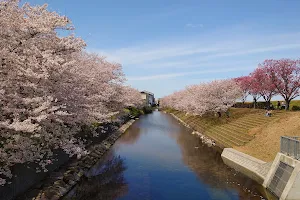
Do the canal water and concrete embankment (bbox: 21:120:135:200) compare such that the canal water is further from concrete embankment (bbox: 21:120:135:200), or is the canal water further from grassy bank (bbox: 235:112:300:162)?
grassy bank (bbox: 235:112:300:162)

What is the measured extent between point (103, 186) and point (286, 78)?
153 feet

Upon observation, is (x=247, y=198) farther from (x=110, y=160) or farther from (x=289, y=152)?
(x=110, y=160)

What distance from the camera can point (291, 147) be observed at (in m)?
21.0

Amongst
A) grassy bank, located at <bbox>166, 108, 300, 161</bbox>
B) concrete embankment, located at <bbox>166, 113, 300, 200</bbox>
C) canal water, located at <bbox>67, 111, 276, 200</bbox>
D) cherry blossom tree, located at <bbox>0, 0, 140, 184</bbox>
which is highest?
cherry blossom tree, located at <bbox>0, 0, 140, 184</bbox>

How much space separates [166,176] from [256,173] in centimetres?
868

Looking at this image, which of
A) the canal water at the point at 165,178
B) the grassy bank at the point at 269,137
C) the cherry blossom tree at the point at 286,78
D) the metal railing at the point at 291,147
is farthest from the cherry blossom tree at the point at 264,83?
the metal railing at the point at 291,147

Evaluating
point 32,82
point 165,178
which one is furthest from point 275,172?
point 32,82

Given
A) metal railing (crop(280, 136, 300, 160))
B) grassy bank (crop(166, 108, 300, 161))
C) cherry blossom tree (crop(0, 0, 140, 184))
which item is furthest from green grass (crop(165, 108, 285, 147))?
cherry blossom tree (crop(0, 0, 140, 184))

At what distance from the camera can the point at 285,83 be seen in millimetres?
54562

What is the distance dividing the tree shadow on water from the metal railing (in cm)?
1330

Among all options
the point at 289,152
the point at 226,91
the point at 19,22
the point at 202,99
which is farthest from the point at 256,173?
the point at 226,91

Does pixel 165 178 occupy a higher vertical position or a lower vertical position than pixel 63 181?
lower

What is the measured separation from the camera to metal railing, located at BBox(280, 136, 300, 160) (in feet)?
66.2

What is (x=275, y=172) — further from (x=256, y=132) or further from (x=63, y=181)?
(x=63, y=181)
